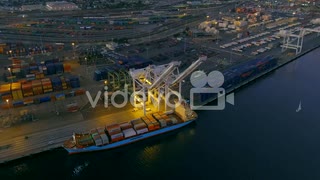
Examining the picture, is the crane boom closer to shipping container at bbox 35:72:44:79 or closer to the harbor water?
the harbor water

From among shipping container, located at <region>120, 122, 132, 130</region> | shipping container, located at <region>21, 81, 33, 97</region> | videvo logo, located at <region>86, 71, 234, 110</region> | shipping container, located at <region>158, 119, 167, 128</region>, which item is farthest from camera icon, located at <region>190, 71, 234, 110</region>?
shipping container, located at <region>21, 81, 33, 97</region>

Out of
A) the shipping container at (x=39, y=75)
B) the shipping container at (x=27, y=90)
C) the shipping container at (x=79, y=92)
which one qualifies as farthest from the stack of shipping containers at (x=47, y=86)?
the shipping container at (x=39, y=75)

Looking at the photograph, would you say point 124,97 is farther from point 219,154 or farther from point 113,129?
point 219,154

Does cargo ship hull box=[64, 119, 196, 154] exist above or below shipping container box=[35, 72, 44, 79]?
below

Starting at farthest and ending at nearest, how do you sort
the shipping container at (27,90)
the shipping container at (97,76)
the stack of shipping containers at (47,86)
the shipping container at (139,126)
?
1. the shipping container at (97,76)
2. the stack of shipping containers at (47,86)
3. the shipping container at (27,90)
4. the shipping container at (139,126)

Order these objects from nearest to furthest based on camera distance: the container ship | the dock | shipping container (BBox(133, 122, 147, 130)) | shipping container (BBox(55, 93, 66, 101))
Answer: the dock < the container ship < shipping container (BBox(133, 122, 147, 130)) < shipping container (BBox(55, 93, 66, 101))

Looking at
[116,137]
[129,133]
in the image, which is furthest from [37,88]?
[129,133]

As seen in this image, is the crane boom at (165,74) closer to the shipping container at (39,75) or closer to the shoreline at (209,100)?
the shoreline at (209,100)
